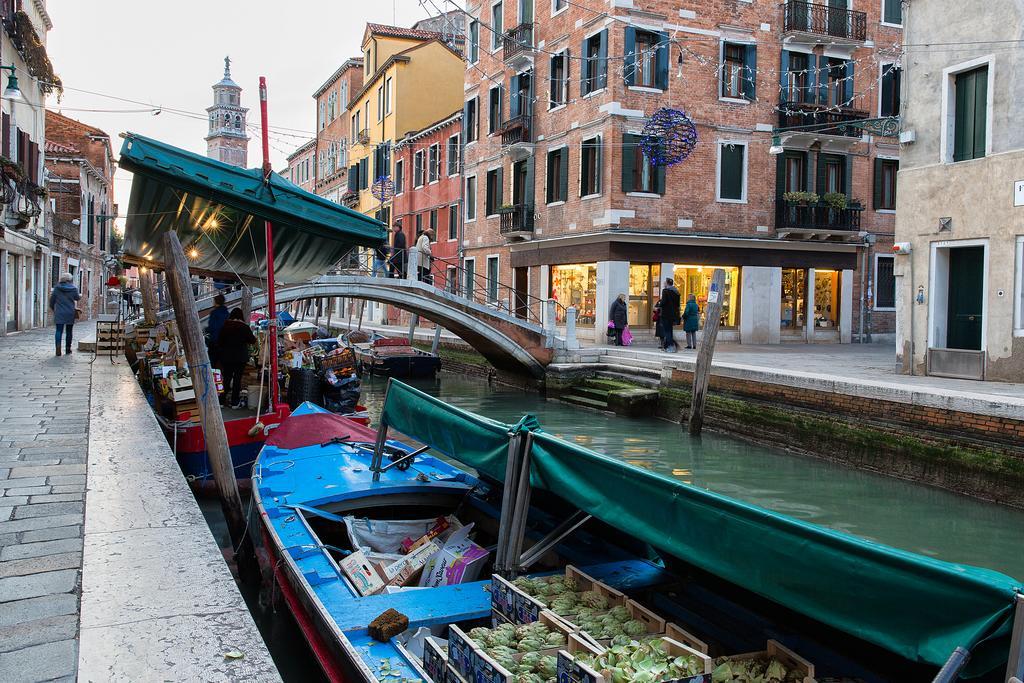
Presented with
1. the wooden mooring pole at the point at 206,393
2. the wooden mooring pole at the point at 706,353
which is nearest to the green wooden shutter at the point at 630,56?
the wooden mooring pole at the point at 706,353

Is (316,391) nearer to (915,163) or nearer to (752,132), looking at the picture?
(915,163)

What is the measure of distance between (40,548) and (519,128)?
17.3 meters

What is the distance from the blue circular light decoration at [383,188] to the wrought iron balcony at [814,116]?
1336 cm

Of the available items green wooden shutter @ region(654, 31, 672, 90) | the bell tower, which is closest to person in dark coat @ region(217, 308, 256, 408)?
green wooden shutter @ region(654, 31, 672, 90)

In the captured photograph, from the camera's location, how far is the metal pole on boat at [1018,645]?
1.97m

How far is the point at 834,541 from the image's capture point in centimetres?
246

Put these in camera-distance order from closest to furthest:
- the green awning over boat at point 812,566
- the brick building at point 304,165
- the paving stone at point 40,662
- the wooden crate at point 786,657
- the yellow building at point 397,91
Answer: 1. the green awning over boat at point 812,566
2. the paving stone at point 40,662
3. the wooden crate at point 786,657
4. the yellow building at point 397,91
5. the brick building at point 304,165

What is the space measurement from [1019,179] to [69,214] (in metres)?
26.7

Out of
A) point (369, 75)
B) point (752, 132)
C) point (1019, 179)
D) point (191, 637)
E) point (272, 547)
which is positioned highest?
point (369, 75)

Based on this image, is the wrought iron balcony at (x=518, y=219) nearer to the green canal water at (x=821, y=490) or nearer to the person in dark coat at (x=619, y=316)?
the person in dark coat at (x=619, y=316)

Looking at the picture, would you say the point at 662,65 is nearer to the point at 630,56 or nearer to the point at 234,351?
the point at 630,56

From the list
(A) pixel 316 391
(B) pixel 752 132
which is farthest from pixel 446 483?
(B) pixel 752 132

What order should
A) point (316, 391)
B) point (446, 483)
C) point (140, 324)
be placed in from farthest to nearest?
point (140, 324) < point (316, 391) < point (446, 483)

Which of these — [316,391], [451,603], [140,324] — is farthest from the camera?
[140,324]
